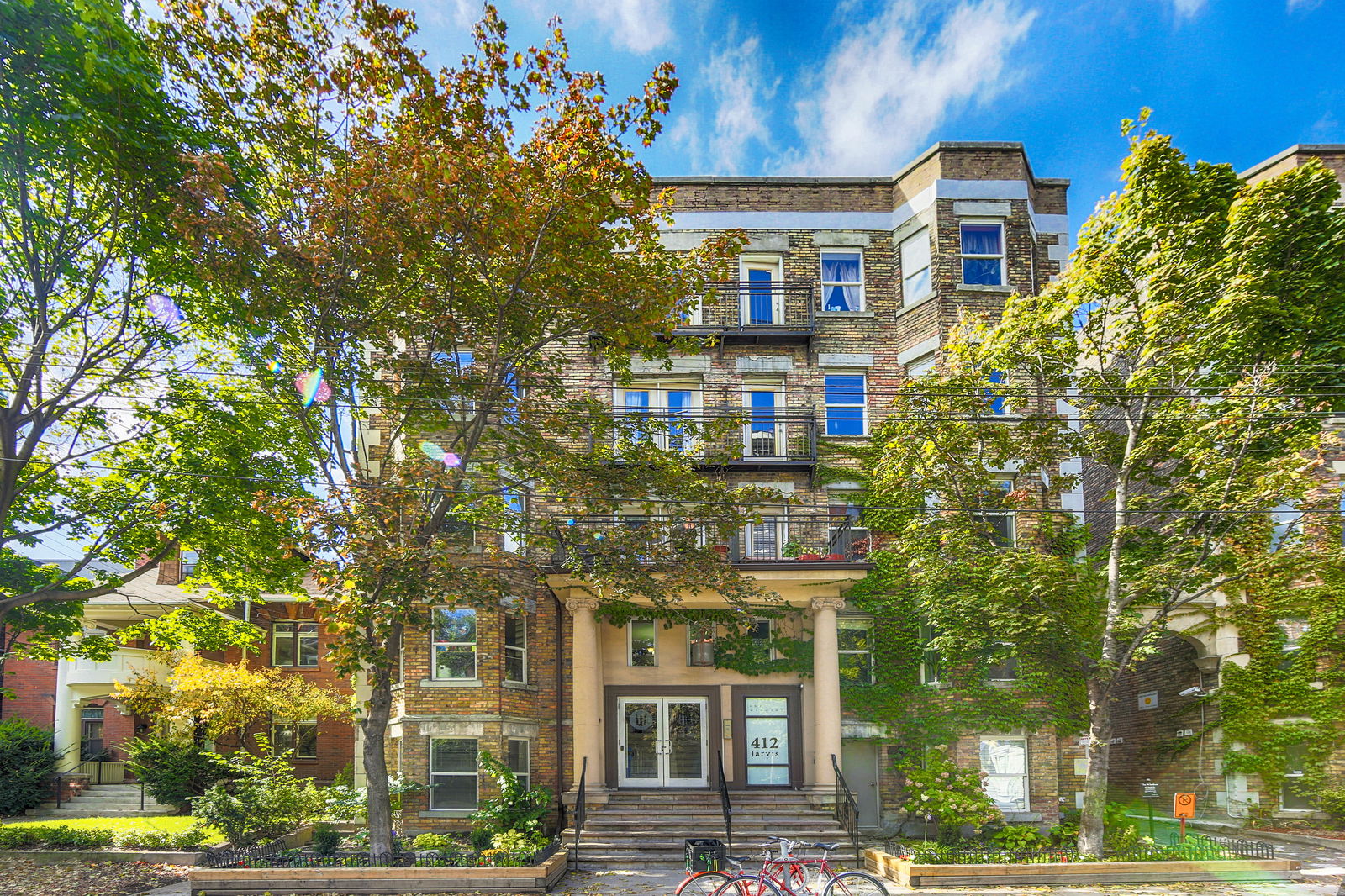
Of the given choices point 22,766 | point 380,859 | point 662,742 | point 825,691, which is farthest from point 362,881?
point 22,766

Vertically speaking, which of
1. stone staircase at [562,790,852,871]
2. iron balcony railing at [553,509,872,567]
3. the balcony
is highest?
the balcony

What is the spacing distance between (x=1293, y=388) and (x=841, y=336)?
9.57 metres

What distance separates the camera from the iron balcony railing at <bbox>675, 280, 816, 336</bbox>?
22.2 m

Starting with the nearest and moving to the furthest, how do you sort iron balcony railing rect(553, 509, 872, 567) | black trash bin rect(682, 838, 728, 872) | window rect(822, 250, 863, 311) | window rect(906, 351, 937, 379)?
1. black trash bin rect(682, 838, 728, 872)
2. iron balcony railing rect(553, 509, 872, 567)
3. window rect(906, 351, 937, 379)
4. window rect(822, 250, 863, 311)

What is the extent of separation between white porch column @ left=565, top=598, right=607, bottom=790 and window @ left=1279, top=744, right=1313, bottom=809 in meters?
14.7

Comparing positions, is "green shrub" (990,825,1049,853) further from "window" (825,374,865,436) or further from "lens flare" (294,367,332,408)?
"lens flare" (294,367,332,408)

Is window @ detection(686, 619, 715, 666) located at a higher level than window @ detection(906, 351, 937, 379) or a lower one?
lower

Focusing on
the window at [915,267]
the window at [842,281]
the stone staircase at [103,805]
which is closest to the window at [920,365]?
the window at [915,267]

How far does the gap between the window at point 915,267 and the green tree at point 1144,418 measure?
4.48 metres

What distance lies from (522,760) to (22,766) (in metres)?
12.6

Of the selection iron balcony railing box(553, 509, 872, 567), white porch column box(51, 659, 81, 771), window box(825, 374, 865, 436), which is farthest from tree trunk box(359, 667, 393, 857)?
white porch column box(51, 659, 81, 771)

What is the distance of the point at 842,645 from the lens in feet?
68.3

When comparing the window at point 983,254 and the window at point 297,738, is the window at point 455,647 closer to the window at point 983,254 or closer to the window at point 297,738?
the window at point 297,738

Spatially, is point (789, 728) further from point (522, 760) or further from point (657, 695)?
point (522, 760)
